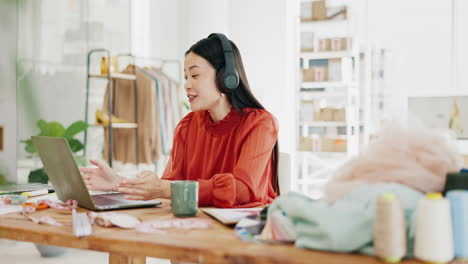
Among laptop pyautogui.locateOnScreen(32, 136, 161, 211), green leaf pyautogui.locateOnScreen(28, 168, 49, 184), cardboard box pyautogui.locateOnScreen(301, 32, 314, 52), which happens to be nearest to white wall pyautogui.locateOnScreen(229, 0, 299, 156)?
cardboard box pyautogui.locateOnScreen(301, 32, 314, 52)

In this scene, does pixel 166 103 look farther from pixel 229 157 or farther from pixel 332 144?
pixel 229 157

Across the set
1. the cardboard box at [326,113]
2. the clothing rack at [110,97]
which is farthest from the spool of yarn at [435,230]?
the cardboard box at [326,113]

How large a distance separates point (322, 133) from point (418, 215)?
5.46 meters

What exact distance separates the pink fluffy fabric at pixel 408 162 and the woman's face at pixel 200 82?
0.91 meters

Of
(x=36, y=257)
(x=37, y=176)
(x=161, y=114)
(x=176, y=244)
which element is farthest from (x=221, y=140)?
(x=161, y=114)

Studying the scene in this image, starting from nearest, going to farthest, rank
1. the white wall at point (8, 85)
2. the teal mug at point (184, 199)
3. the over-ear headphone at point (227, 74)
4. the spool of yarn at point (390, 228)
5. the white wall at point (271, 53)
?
1. the spool of yarn at point (390, 228)
2. the teal mug at point (184, 199)
3. the over-ear headphone at point (227, 74)
4. the white wall at point (8, 85)
5. the white wall at point (271, 53)

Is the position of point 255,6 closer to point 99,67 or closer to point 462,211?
point 99,67

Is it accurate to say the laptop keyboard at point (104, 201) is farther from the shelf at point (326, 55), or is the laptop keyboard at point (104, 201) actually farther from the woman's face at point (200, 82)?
the shelf at point (326, 55)

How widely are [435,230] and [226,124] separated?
3.80ft

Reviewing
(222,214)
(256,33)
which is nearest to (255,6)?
(256,33)

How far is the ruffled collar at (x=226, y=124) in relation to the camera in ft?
5.97

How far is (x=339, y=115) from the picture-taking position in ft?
19.3

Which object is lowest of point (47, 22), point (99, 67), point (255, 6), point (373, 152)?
point (373, 152)

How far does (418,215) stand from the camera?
75cm
